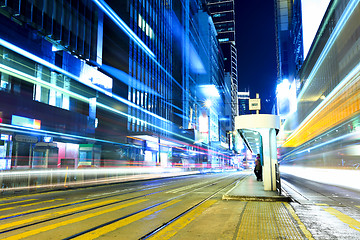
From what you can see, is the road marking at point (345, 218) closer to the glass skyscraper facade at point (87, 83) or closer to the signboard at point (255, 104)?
the signboard at point (255, 104)

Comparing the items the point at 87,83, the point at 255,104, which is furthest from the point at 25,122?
the point at 255,104

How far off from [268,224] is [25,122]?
911 inches

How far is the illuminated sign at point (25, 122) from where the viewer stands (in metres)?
23.3

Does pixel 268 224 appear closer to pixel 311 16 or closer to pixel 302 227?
pixel 302 227

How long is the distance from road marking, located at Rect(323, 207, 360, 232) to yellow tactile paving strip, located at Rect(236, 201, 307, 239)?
1.29 metres

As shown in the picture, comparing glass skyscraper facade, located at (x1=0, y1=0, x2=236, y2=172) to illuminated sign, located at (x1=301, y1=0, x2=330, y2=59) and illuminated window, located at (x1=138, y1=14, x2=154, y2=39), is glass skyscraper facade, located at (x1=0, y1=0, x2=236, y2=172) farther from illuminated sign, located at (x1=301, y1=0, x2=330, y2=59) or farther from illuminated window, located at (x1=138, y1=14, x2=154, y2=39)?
illuminated sign, located at (x1=301, y1=0, x2=330, y2=59)

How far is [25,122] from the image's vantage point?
2422cm

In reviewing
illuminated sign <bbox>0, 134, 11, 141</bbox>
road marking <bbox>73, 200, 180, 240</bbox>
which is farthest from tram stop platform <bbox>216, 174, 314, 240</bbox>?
illuminated sign <bbox>0, 134, 11, 141</bbox>

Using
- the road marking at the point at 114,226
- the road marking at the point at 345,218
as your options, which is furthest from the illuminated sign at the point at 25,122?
the road marking at the point at 345,218

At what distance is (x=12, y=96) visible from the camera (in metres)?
23.4

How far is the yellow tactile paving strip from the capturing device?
5.84 meters

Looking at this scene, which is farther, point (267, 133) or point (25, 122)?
point (25, 122)

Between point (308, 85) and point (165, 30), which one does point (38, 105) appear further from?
point (308, 85)

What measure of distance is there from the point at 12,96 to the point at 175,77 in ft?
152
